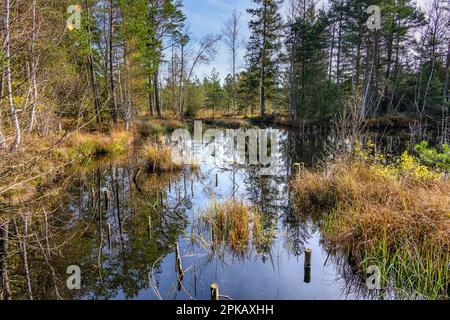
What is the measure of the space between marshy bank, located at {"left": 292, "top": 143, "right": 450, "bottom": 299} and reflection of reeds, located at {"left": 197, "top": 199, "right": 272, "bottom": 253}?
3.96 feet

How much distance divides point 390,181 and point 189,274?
4.12 metres

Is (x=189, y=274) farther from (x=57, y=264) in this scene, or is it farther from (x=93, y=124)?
(x=93, y=124)

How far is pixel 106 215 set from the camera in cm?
595

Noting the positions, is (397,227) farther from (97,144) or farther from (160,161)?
(97,144)

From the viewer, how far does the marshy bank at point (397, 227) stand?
10.7ft

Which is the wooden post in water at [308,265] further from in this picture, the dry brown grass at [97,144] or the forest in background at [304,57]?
the forest in background at [304,57]

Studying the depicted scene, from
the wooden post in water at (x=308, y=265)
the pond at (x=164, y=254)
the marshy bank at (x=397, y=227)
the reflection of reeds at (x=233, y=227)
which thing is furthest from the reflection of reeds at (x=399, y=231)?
the reflection of reeds at (x=233, y=227)

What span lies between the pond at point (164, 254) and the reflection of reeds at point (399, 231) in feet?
1.07

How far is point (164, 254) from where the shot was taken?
435 cm

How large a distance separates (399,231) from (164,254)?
350 cm

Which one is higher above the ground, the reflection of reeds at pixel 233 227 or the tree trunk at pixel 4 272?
the reflection of reeds at pixel 233 227

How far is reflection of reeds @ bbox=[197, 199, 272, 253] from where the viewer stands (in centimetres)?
461

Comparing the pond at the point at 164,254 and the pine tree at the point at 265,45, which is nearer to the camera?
the pond at the point at 164,254

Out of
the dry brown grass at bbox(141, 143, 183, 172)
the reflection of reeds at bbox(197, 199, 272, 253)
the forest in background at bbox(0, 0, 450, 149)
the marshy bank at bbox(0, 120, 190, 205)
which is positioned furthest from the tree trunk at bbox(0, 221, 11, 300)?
the forest in background at bbox(0, 0, 450, 149)
